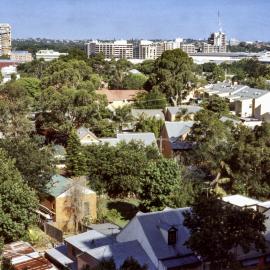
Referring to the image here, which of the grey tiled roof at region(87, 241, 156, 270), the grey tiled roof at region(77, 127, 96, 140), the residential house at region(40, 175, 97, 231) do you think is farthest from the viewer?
the grey tiled roof at region(77, 127, 96, 140)

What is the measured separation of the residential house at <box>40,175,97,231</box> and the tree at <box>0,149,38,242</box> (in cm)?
267

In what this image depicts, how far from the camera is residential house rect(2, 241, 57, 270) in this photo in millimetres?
18172

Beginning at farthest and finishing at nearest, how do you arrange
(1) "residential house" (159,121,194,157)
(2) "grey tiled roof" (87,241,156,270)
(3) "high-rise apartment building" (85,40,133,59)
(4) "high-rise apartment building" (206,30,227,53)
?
(4) "high-rise apartment building" (206,30,227,53) < (3) "high-rise apartment building" (85,40,133,59) < (1) "residential house" (159,121,194,157) < (2) "grey tiled roof" (87,241,156,270)

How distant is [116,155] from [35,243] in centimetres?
686

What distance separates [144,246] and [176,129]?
1838cm

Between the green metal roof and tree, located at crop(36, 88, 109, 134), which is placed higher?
→ tree, located at crop(36, 88, 109, 134)

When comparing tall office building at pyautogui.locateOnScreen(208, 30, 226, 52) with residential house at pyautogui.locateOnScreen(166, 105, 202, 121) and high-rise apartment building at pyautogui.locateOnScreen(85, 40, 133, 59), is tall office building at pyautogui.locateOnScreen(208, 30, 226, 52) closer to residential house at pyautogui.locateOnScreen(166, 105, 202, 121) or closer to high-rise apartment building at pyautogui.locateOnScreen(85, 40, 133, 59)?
high-rise apartment building at pyautogui.locateOnScreen(85, 40, 133, 59)

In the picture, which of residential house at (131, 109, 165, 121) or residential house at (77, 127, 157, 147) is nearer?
residential house at (77, 127, 157, 147)

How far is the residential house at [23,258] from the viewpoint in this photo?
1817 centimetres

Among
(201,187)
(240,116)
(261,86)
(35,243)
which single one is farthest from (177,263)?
(261,86)

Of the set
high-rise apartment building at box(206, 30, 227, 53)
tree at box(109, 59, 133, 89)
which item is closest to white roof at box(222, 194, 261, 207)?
tree at box(109, 59, 133, 89)

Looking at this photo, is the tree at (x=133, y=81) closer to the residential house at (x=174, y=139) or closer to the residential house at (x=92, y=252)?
the residential house at (x=174, y=139)

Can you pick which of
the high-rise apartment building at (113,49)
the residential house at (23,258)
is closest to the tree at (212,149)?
the residential house at (23,258)

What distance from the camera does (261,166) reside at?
86.0 feet
